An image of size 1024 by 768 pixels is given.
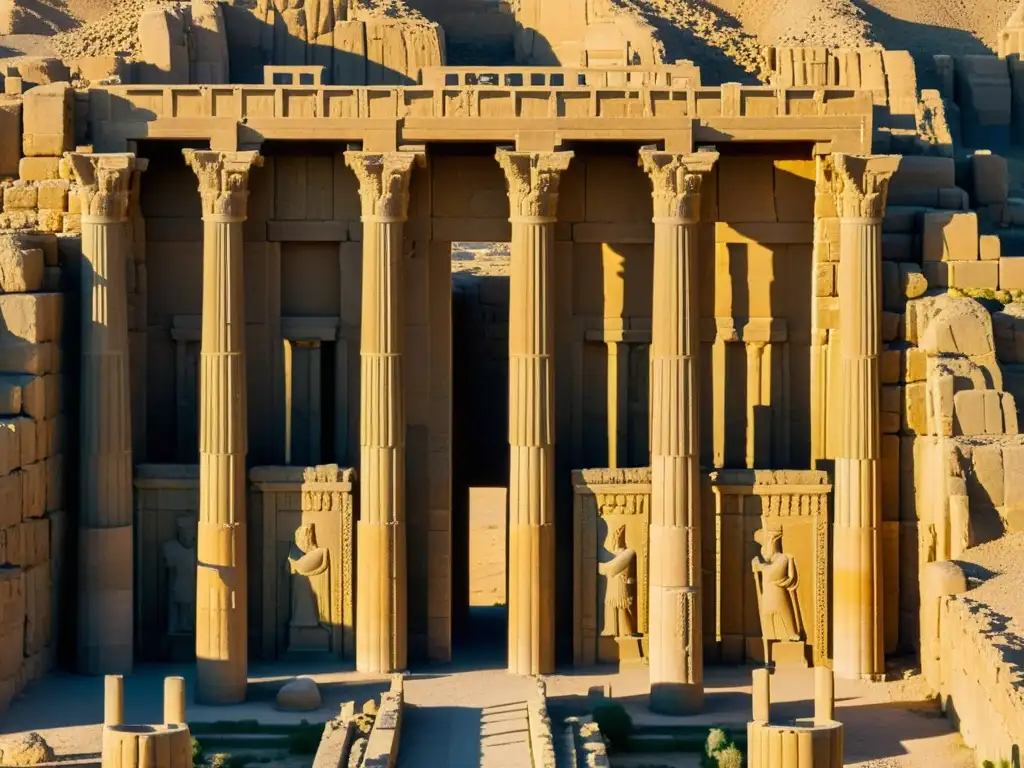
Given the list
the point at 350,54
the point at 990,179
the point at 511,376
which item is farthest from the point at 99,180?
the point at 990,179

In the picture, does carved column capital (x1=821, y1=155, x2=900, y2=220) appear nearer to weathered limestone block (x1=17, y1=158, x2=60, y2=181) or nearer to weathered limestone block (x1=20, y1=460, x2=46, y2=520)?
weathered limestone block (x1=17, y1=158, x2=60, y2=181)

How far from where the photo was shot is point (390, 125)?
45031 mm

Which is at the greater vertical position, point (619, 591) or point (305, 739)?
point (619, 591)

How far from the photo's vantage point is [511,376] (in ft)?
148

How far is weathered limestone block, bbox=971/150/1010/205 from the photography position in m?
48.9

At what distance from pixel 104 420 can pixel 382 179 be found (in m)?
5.05

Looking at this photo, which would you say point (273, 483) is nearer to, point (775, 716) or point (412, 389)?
point (412, 389)

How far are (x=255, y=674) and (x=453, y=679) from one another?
2780 mm

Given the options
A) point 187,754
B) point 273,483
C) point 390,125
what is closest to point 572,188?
point 390,125

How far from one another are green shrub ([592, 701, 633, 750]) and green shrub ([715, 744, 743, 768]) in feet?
5.98

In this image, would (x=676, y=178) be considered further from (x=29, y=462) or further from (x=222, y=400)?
(x=29, y=462)

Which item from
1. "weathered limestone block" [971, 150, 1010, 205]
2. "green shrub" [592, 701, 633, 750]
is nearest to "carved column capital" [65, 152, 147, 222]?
"green shrub" [592, 701, 633, 750]

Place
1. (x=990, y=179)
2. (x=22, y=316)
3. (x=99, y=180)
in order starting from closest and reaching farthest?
(x=22, y=316)
(x=99, y=180)
(x=990, y=179)

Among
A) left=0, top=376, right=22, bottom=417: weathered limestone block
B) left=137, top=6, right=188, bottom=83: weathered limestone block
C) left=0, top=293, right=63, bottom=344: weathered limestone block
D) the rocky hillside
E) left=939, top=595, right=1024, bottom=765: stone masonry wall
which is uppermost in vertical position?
the rocky hillside
